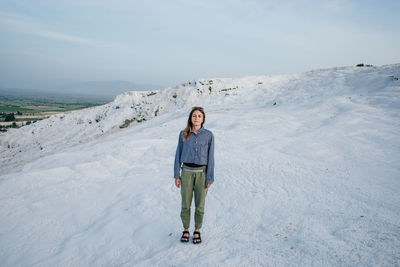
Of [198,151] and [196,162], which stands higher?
[198,151]

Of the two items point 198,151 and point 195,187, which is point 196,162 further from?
point 195,187

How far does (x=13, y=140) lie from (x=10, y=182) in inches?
849

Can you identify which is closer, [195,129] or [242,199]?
[195,129]

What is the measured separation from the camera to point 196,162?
3.32 meters

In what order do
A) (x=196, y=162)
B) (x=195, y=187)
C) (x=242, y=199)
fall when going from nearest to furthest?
1. (x=196, y=162)
2. (x=195, y=187)
3. (x=242, y=199)

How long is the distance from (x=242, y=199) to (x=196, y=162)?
5.90ft

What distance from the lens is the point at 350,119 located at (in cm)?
796

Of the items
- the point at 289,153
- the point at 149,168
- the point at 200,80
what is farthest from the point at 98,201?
the point at 200,80

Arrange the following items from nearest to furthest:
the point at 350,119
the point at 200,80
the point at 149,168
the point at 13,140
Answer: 1. the point at 149,168
2. the point at 350,119
3. the point at 200,80
4. the point at 13,140

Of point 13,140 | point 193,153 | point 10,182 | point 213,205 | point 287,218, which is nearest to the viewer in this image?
point 193,153

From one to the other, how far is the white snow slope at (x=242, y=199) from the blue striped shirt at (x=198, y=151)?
113 cm

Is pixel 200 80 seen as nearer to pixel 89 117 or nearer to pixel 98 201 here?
pixel 89 117

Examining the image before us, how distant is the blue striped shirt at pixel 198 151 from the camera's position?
3332mm

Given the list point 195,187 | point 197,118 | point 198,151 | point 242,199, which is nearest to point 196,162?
point 198,151
